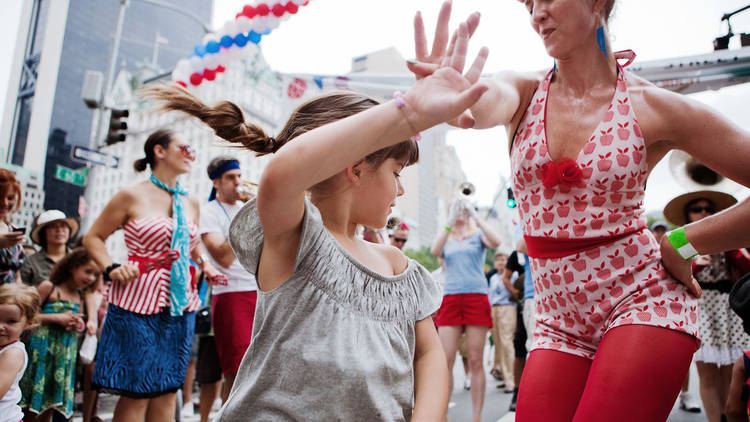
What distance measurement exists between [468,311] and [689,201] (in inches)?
87.9

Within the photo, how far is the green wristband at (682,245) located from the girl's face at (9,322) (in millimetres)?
3483

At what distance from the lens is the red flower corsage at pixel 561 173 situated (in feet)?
5.07

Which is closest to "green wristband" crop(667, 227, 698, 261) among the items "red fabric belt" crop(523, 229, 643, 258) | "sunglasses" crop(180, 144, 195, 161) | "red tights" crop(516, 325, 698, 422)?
"red fabric belt" crop(523, 229, 643, 258)

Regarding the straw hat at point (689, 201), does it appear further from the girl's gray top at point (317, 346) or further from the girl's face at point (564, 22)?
the girl's gray top at point (317, 346)

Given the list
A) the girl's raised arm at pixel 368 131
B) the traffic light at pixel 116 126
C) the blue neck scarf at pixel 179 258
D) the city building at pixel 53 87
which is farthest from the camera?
the city building at pixel 53 87

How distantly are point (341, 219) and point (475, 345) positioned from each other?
3761 mm

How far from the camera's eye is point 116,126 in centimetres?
1129

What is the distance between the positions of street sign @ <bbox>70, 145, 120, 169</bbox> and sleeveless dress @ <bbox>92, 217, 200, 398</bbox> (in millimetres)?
8165

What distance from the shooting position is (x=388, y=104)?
997mm

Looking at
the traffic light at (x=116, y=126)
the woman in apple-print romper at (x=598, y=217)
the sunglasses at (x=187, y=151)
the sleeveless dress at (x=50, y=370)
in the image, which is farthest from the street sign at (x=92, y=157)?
the woman in apple-print romper at (x=598, y=217)

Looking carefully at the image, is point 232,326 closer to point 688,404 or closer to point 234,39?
point 234,39

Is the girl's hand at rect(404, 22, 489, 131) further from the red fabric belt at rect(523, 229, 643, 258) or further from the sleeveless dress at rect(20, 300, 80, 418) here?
the sleeveless dress at rect(20, 300, 80, 418)

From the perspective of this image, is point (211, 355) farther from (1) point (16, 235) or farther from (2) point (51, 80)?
(2) point (51, 80)

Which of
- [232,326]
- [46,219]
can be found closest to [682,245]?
[232,326]
